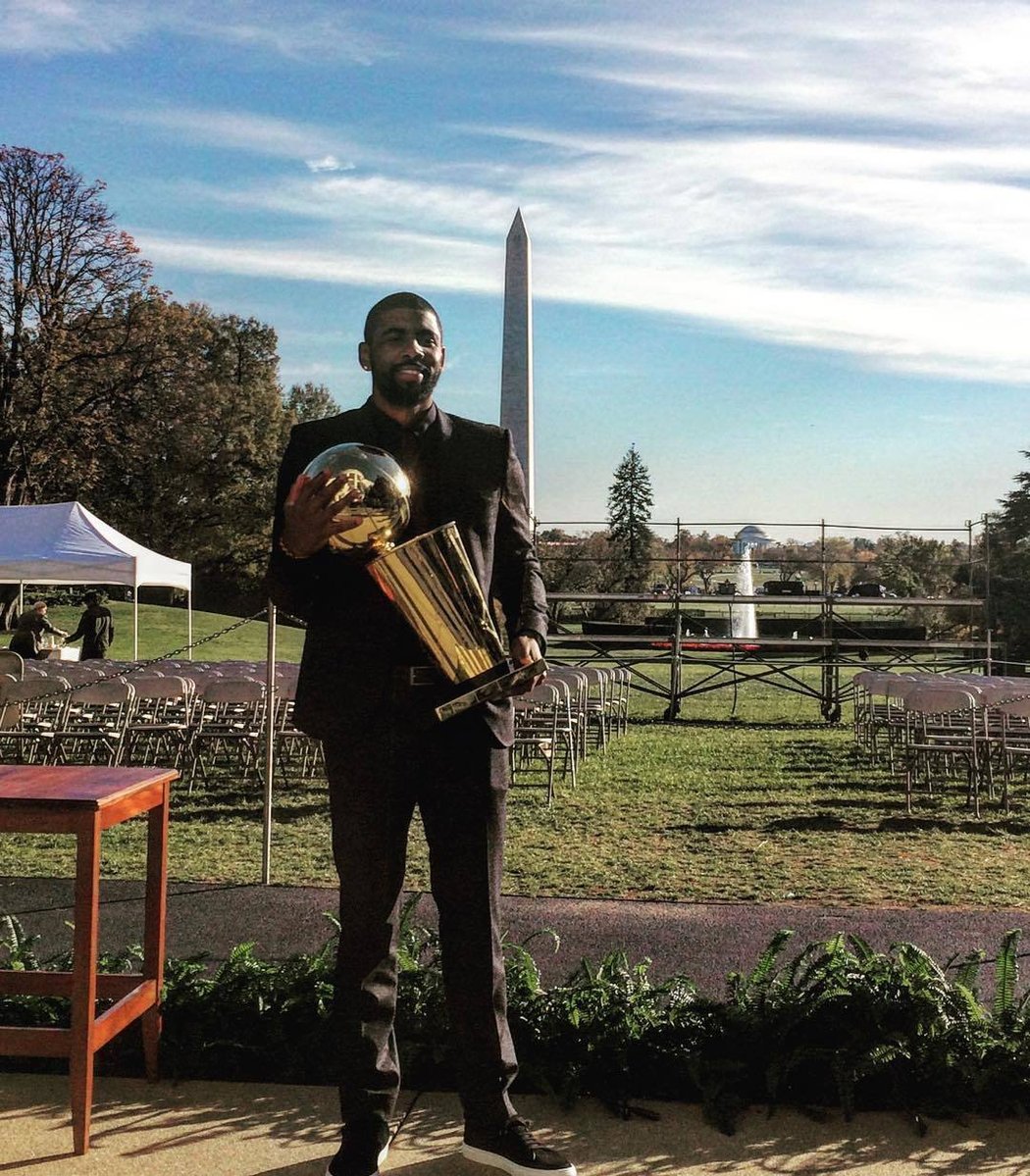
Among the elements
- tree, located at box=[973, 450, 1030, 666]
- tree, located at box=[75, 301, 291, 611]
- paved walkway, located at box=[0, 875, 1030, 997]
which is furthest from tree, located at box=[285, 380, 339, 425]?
paved walkway, located at box=[0, 875, 1030, 997]

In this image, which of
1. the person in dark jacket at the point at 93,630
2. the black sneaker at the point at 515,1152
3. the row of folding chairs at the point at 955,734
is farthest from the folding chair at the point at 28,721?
the person in dark jacket at the point at 93,630

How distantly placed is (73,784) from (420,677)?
1.12 m

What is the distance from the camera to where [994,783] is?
1391 centimetres

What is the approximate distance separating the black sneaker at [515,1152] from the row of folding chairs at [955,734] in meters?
8.98

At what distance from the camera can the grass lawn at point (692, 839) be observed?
8.09 metres

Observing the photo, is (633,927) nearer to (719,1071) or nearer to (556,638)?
(719,1071)

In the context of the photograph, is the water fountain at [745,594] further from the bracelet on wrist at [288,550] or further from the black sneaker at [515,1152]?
the bracelet on wrist at [288,550]

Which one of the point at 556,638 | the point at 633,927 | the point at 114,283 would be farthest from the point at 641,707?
the point at 114,283

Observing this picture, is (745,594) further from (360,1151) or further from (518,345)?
(360,1151)

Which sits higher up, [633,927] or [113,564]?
[113,564]

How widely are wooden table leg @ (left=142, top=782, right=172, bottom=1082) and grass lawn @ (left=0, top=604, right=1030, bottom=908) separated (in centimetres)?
373

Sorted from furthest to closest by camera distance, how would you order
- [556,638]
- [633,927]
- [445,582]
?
1. [556,638]
2. [633,927]
3. [445,582]

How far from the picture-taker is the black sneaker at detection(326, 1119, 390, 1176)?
3.21 meters

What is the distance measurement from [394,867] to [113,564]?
57.5 ft
